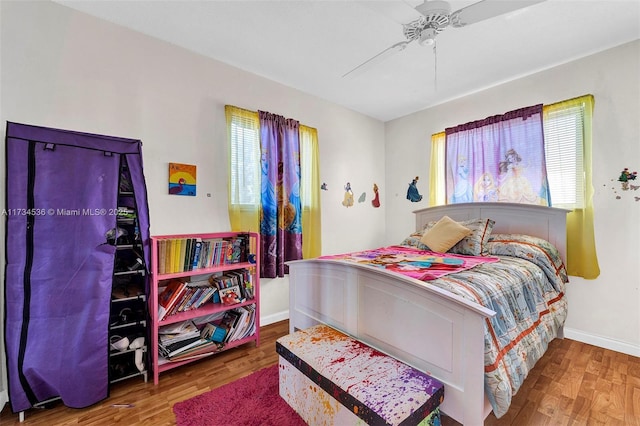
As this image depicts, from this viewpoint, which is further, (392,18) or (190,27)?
(190,27)

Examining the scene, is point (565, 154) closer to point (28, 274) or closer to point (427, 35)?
point (427, 35)

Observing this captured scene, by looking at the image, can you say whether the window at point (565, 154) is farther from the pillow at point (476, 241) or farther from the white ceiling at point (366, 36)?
the pillow at point (476, 241)

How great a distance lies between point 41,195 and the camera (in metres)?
1.65

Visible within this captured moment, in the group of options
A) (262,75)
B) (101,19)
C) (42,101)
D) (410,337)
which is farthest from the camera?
(262,75)

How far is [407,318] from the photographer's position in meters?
1.47

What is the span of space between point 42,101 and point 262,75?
1771 mm

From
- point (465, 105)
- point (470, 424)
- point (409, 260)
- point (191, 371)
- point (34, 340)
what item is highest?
point (465, 105)

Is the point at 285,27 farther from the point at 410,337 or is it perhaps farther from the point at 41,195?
the point at 410,337

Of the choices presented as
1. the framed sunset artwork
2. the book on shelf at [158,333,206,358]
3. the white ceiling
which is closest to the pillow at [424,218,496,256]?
the white ceiling

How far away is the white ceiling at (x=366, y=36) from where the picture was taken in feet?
6.44

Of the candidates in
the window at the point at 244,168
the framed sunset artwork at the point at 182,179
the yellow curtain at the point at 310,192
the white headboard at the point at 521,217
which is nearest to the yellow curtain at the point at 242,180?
the window at the point at 244,168

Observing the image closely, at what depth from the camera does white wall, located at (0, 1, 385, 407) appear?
1.82m

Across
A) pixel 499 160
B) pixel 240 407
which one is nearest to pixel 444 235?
pixel 499 160

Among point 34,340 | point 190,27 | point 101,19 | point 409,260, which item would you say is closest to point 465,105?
point 409,260
